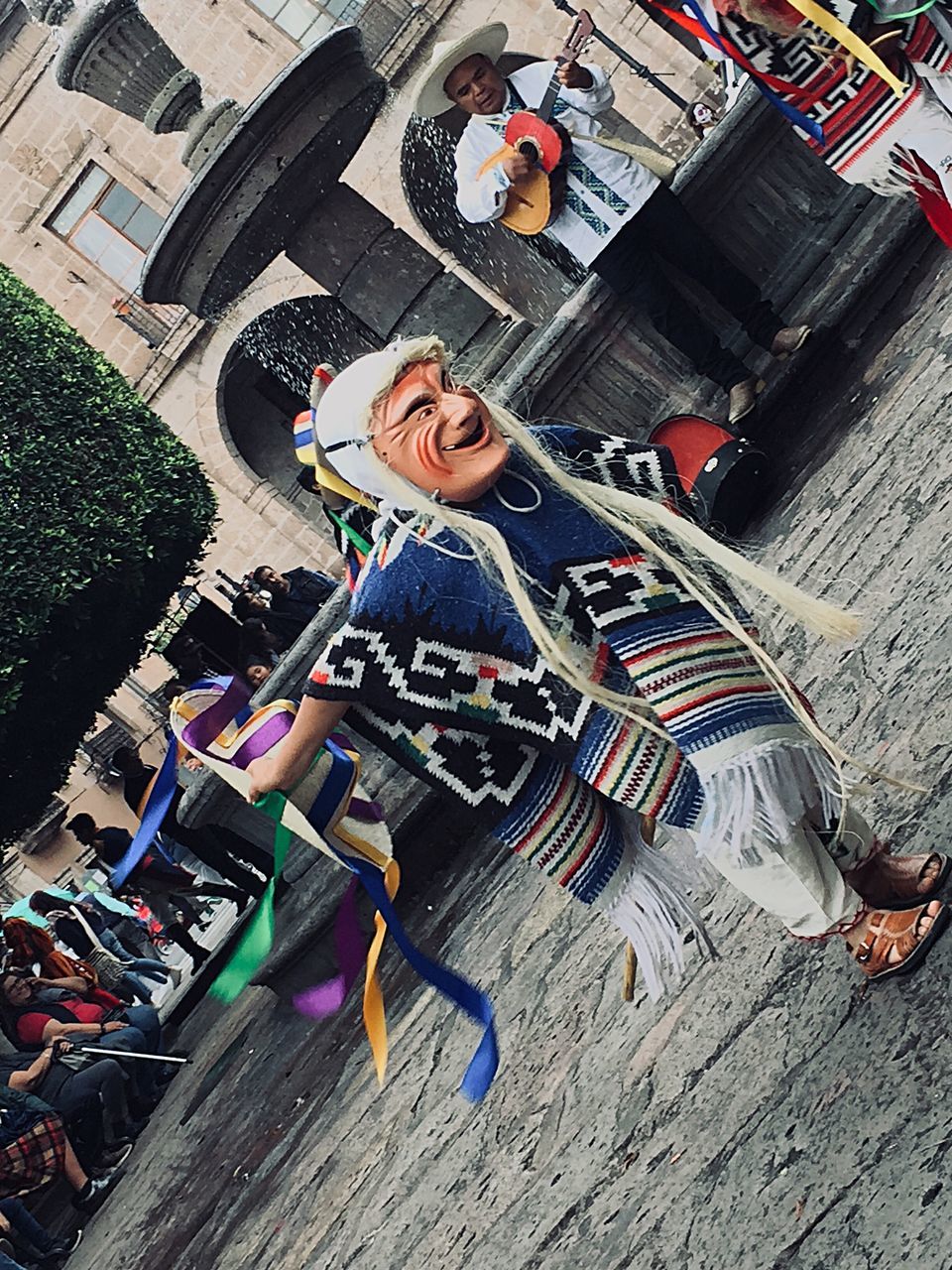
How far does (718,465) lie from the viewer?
614 centimetres

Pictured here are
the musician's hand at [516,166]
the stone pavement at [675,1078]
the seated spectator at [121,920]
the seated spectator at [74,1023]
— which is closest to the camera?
the stone pavement at [675,1078]

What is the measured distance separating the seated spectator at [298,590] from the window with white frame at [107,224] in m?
9.44

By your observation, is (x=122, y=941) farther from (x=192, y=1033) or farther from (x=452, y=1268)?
(x=452, y=1268)

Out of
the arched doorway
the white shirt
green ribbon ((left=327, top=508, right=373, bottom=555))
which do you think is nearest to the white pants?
green ribbon ((left=327, top=508, right=373, bottom=555))

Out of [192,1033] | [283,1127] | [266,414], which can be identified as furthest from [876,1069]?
[266,414]

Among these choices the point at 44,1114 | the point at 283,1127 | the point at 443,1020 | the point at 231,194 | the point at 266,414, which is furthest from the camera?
the point at 266,414

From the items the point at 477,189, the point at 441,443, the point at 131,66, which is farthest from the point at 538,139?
the point at 441,443

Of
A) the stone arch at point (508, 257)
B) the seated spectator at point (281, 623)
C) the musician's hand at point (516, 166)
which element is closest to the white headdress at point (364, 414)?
the musician's hand at point (516, 166)

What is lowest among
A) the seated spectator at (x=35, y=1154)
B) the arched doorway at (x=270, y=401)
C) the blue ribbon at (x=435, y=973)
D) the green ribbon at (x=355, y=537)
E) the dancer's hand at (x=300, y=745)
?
the seated spectator at (x=35, y=1154)

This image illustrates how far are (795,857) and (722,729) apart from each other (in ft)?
1.16

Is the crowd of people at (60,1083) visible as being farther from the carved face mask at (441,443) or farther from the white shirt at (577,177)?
the white shirt at (577,177)

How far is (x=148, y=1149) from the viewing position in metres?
6.89

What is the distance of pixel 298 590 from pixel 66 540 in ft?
6.64

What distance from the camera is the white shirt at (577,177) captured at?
21.0 feet
